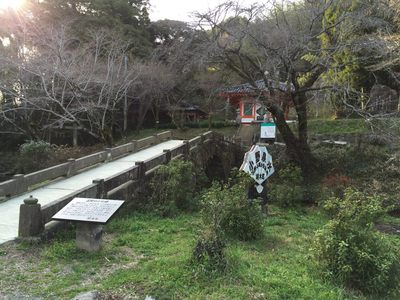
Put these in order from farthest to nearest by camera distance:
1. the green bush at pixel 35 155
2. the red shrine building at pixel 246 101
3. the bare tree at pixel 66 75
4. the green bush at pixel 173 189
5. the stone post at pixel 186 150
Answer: the green bush at pixel 35 155 → the bare tree at pixel 66 75 → the red shrine building at pixel 246 101 → the stone post at pixel 186 150 → the green bush at pixel 173 189

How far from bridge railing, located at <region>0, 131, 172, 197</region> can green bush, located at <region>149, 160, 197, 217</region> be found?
3377mm

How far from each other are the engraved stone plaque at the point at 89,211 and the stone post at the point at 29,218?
552 mm

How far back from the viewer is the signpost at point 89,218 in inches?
258

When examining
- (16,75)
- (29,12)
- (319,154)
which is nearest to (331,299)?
(319,154)

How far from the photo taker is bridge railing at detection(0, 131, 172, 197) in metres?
10.7

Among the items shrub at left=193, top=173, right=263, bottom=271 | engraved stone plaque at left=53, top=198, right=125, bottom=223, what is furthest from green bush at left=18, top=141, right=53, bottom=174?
engraved stone plaque at left=53, top=198, right=125, bottom=223

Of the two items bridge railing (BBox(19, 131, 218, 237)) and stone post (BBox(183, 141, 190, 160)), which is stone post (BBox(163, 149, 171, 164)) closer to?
bridge railing (BBox(19, 131, 218, 237))

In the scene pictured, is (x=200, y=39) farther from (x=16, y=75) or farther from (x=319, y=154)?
(x=16, y=75)

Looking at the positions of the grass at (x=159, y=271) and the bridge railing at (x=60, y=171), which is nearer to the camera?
the grass at (x=159, y=271)

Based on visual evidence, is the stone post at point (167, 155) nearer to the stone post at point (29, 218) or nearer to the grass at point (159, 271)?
the grass at point (159, 271)

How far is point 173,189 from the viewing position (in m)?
11.4

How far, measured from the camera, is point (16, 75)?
22828mm

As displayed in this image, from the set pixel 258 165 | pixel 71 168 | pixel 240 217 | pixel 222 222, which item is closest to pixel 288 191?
pixel 258 165

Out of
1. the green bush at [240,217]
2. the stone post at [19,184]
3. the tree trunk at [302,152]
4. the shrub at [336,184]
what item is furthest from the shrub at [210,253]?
the tree trunk at [302,152]
